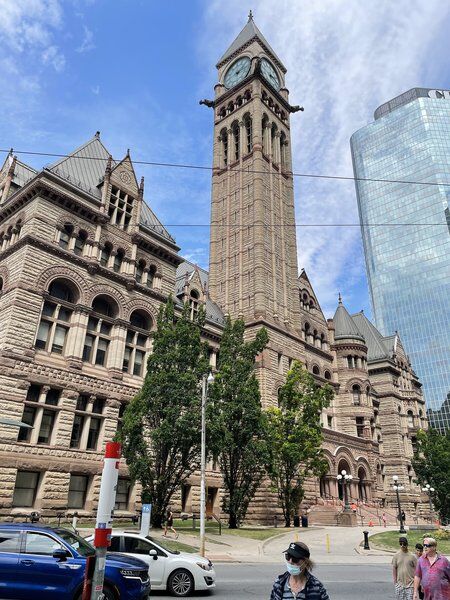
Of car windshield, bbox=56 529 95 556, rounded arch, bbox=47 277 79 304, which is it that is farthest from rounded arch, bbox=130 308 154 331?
car windshield, bbox=56 529 95 556

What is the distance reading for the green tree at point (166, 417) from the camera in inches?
1010

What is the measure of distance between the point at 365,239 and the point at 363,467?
11750cm

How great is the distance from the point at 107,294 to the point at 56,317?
4.34 metres

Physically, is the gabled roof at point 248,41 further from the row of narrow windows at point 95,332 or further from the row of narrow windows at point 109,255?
the row of narrow windows at point 95,332

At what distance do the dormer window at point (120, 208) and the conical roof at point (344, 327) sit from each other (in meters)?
33.3

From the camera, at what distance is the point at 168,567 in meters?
12.4

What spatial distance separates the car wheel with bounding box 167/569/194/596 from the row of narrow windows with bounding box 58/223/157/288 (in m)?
23.6

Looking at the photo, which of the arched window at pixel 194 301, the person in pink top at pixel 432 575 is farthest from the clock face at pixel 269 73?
the person in pink top at pixel 432 575

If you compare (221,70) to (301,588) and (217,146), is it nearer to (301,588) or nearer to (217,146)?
(217,146)

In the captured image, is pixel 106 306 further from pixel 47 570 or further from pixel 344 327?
pixel 344 327

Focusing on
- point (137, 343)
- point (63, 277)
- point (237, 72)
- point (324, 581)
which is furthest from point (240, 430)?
point (237, 72)

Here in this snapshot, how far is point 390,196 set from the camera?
153 meters

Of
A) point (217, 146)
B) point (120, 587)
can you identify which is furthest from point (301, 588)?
point (217, 146)

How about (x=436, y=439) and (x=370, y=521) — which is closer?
(x=370, y=521)
